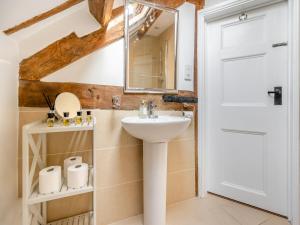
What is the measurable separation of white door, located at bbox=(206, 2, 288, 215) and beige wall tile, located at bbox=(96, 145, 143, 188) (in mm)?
816

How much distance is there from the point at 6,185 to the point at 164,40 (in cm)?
156

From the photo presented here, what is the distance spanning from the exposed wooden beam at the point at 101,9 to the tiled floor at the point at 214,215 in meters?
1.56

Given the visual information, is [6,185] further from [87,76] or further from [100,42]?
[100,42]

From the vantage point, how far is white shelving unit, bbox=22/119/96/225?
0.92 metres

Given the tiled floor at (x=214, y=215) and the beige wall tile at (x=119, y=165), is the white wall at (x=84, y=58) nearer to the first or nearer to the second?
the beige wall tile at (x=119, y=165)

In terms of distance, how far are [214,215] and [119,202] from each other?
82 cm

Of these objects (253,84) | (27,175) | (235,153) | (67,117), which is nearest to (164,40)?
(253,84)

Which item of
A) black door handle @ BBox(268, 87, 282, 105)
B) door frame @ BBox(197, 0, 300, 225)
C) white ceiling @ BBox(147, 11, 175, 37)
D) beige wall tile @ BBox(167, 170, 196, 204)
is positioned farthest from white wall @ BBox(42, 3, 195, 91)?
beige wall tile @ BBox(167, 170, 196, 204)

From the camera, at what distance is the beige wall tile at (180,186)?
1797 mm

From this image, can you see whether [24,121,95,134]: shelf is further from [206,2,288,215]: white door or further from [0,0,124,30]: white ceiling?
[206,2,288,215]: white door

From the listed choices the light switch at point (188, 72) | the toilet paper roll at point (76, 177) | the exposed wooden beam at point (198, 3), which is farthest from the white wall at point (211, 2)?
the toilet paper roll at point (76, 177)

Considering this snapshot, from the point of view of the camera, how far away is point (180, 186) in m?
1.85

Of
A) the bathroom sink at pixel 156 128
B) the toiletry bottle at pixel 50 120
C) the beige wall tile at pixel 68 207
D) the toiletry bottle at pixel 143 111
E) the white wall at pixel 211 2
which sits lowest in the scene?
the beige wall tile at pixel 68 207

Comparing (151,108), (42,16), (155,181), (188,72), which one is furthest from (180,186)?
(42,16)
